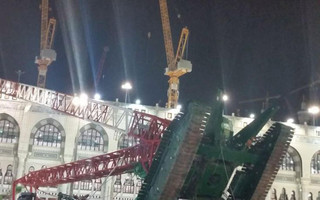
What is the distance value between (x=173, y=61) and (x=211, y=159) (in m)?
67.9

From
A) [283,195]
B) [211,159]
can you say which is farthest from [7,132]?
[211,159]

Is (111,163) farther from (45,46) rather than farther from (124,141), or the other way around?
(45,46)

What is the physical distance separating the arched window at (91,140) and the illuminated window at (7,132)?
9282mm

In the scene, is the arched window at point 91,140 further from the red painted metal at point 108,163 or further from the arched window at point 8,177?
the red painted metal at point 108,163

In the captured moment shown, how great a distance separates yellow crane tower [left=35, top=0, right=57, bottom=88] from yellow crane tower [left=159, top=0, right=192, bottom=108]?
22477 millimetres

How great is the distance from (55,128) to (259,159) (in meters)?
47.2

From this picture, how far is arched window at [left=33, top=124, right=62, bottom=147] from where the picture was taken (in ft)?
186

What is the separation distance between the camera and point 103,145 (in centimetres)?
5859

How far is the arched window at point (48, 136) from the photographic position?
56656 millimetres

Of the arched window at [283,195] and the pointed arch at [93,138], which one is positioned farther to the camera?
the arched window at [283,195]

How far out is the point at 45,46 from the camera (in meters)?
77.4

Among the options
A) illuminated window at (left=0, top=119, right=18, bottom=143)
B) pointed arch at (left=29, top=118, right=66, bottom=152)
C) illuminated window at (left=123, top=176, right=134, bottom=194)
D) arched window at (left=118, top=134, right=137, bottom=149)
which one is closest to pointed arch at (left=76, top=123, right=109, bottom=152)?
arched window at (left=118, top=134, right=137, bottom=149)

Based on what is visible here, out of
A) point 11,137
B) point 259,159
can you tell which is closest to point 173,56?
point 11,137

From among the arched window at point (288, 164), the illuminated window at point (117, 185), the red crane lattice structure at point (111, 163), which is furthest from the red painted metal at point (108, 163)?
the arched window at point (288, 164)
